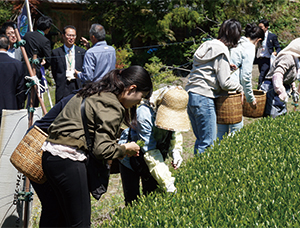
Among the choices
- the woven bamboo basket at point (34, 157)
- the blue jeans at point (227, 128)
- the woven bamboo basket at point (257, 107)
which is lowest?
the blue jeans at point (227, 128)

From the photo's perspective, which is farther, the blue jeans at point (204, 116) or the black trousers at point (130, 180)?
the blue jeans at point (204, 116)

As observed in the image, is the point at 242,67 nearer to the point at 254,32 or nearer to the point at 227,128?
the point at 254,32

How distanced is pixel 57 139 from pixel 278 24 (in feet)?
44.6

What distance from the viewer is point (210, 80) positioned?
475cm

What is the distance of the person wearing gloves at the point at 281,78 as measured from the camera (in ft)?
17.6

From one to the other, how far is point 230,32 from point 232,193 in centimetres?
255

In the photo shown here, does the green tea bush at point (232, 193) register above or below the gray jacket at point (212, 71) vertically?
below

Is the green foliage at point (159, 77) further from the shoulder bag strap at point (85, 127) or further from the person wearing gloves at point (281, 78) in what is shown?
the shoulder bag strap at point (85, 127)

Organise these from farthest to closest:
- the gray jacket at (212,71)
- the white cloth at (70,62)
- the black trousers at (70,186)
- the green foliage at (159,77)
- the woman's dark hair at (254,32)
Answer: the green foliage at (159,77), the white cloth at (70,62), the woman's dark hair at (254,32), the gray jacket at (212,71), the black trousers at (70,186)

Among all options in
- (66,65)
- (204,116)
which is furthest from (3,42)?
(204,116)

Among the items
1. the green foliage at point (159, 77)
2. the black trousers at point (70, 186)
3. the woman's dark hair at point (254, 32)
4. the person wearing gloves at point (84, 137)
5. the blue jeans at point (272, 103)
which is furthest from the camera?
the green foliage at point (159, 77)

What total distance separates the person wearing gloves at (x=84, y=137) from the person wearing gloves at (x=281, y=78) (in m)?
3.03

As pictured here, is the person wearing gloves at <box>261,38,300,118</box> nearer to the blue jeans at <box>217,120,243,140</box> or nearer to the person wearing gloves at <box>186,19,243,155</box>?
the blue jeans at <box>217,120,243,140</box>

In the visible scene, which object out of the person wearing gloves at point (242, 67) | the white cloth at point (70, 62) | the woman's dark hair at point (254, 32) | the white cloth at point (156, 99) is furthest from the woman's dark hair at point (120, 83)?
the white cloth at point (70, 62)
